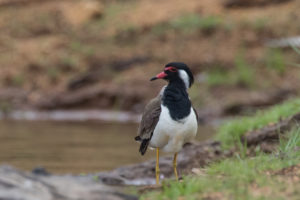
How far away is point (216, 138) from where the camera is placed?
823cm

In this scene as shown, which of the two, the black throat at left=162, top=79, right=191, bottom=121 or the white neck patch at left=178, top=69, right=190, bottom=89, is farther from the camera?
the white neck patch at left=178, top=69, right=190, bottom=89

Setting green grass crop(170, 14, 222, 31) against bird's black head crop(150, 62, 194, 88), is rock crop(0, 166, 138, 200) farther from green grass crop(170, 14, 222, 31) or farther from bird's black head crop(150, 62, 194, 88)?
green grass crop(170, 14, 222, 31)

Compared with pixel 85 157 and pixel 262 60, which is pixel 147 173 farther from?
pixel 262 60

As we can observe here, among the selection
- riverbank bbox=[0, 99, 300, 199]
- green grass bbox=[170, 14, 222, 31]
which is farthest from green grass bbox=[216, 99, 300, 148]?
green grass bbox=[170, 14, 222, 31]

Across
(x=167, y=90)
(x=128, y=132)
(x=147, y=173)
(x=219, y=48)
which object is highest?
(x=219, y=48)

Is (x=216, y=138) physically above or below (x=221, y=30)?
below

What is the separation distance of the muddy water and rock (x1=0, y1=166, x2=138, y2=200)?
438 centimetres

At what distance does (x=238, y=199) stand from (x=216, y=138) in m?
4.45

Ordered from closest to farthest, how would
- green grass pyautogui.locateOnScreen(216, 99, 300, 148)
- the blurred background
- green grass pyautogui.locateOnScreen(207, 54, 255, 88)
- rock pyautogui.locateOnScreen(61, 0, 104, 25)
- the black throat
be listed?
the black throat < green grass pyautogui.locateOnScreen(216, 99, 300, 148) < the blurred background < green grass pyautogui.locateOnScreen(207, 54, 255, 88) < rock pyautogui.locateOnScreen(61, 0, 104, 25)

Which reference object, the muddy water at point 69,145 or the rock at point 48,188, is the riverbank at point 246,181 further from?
the muddy water at point 69,145

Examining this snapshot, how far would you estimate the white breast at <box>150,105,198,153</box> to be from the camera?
5402 mm

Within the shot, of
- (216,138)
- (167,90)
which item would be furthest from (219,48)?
(167,90)

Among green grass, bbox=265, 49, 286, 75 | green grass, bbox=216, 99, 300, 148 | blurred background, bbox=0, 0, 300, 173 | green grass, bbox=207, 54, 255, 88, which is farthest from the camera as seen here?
green grass, bbox=265, 49, 286, 75

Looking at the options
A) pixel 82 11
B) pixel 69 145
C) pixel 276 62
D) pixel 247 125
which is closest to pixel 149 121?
pixel 247 125
